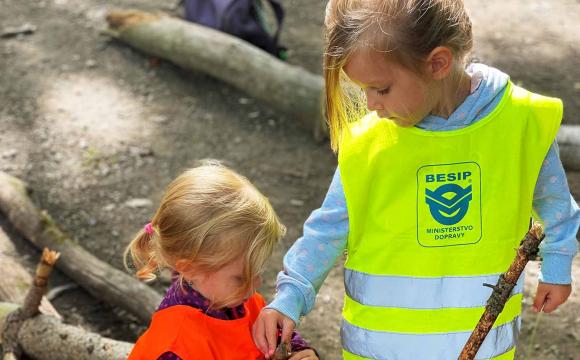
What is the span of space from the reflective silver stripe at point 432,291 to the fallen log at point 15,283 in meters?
1.81

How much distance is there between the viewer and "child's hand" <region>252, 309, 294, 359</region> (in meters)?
1.99

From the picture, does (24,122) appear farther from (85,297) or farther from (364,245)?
(364,245)

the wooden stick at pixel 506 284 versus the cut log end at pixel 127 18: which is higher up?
the wooden stick at pixel 506 284

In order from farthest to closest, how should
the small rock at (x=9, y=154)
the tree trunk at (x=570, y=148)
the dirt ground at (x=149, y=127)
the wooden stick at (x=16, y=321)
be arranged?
the small rock at (x=9, y=154) < the tree trunk at (x=570, y=148) < the dirt ground at (x=149, y=127) < the wooden stick at (x=16, y=321)

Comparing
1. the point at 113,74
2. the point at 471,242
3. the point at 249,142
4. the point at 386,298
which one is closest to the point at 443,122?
the point at 471,242

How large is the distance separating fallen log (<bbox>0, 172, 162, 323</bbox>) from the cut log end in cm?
205

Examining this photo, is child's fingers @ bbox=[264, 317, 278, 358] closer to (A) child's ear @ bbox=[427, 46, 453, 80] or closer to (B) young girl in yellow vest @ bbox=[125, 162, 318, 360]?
(B) young girl in yellow vest @ bbox=[125, 162, 318, 360]

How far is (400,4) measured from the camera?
1.82 m

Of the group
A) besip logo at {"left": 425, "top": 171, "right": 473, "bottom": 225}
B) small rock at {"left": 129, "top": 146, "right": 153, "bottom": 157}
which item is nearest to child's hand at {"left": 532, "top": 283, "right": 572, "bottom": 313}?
besip logo at {"left": 425, "top": 171, "right": 473, "bottom": 225}

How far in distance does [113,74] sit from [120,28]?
0.47m

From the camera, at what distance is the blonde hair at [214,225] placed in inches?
77.1

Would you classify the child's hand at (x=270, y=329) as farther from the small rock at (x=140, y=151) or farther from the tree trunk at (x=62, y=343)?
the small rock at (x=140, y=151)

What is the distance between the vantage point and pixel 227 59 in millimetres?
5578

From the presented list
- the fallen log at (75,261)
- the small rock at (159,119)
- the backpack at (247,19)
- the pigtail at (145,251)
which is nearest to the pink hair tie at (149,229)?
the pigtail at (145,251)
